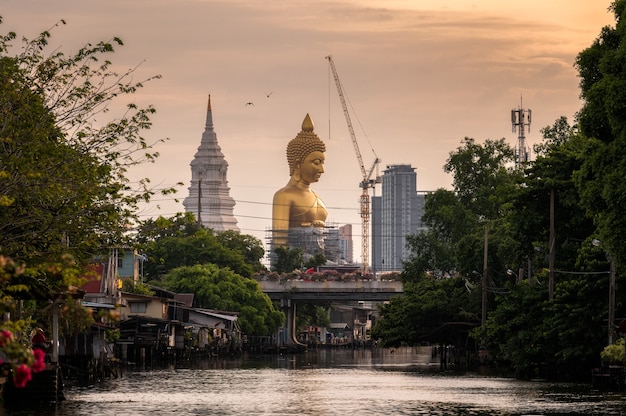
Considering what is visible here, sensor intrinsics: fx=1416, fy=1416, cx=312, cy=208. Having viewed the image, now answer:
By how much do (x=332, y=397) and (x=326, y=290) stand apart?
103m

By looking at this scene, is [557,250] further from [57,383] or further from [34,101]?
[34,101]

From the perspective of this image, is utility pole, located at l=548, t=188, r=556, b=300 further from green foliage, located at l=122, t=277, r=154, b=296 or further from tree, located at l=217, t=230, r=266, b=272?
tree, located at l=217, t=230, r=266, b=272

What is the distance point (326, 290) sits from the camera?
159750 mm

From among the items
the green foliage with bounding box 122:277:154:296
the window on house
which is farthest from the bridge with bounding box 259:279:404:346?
the window on house

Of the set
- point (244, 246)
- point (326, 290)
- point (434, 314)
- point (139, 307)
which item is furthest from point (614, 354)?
point (244, 246)

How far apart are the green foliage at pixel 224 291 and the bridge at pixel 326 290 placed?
9482mm

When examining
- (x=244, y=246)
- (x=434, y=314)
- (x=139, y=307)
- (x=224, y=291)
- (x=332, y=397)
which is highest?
(x=244, y=246)

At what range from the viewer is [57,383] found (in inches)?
1939

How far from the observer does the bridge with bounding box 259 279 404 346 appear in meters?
156

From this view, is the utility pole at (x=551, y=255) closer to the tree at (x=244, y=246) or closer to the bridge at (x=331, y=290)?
the bridge at (x=331, y=290)

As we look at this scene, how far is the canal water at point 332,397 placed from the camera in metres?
47.1

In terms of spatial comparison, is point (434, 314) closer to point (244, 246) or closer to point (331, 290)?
point (331, 290)

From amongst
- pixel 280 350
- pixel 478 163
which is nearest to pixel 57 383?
pixel 478 163

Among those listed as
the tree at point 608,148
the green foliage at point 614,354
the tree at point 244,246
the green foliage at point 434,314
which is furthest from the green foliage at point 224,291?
the tree at point 608,148
